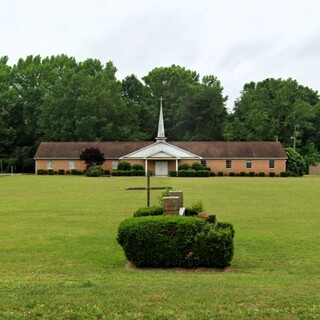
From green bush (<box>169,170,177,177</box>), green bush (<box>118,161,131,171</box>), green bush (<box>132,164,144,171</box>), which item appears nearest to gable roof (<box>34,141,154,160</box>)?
green bush (<box>118,161,131,171</box>)

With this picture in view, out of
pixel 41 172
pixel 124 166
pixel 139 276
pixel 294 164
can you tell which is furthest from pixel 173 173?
pixel 139 276

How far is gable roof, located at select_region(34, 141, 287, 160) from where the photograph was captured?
5857 cm

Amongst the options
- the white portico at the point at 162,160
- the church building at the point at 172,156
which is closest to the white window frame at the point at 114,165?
the church building at the point at 172,156

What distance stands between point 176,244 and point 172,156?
155 feet

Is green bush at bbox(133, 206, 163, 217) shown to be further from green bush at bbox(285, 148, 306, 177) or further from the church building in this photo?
green bush at bbox(285, 148, 306, 177)

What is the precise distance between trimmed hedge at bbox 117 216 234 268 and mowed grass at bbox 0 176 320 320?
0.92ft

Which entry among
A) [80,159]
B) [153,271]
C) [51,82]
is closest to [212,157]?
[80,159]

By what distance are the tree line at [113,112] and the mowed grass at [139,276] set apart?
4968 cm

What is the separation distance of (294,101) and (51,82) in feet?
125

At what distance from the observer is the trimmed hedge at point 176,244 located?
9336 millimetres

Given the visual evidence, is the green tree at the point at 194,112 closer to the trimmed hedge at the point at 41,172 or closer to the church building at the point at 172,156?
the church building at the point at 172,156

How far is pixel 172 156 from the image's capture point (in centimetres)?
5662

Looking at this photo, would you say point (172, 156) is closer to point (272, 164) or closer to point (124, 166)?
point (124, 166)

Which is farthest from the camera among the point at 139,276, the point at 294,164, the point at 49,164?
the point at 49,164
